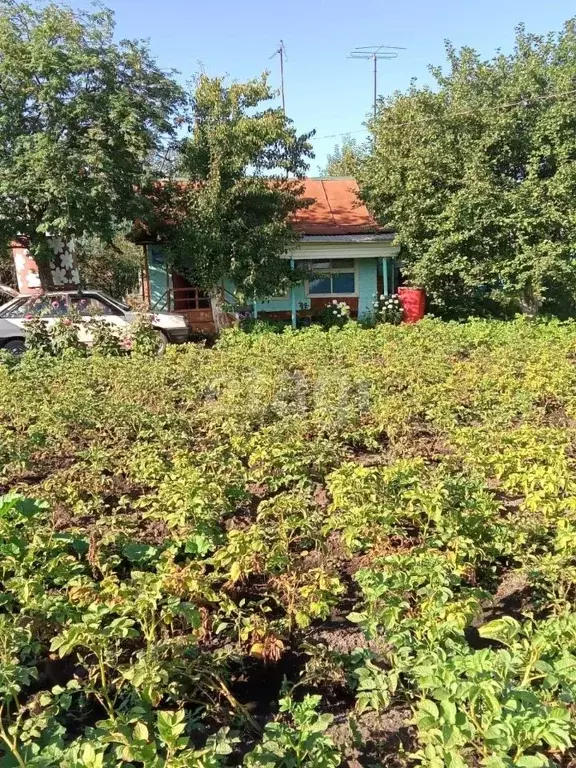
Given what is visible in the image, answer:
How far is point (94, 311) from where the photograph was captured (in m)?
11.9

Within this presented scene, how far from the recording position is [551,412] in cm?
720

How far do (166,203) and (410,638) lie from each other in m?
13.4

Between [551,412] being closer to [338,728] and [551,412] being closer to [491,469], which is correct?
[491,469]

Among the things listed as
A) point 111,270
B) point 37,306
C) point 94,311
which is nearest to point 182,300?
point 94,311

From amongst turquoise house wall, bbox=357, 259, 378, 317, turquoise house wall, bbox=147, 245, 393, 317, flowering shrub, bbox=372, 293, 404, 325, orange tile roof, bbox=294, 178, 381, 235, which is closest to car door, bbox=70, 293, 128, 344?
turquoise house wall, bbox=147, 245, 393, 317

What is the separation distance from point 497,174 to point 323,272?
196 inches

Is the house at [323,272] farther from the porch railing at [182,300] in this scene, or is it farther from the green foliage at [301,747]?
the green foliage at [301,747]

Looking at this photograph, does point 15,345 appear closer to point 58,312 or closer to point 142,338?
point 58,312

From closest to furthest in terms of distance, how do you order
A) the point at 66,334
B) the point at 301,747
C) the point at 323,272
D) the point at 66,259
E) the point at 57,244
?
the point at 301,747, the point at 66,334, the point at 57,244, the point at 66,259, the point at 323,272

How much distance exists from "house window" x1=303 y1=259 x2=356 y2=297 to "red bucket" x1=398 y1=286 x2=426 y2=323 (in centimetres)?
187

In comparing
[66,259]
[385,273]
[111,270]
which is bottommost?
[385,273]

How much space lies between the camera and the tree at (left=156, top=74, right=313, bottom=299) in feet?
42.5

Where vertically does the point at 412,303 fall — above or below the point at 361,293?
below

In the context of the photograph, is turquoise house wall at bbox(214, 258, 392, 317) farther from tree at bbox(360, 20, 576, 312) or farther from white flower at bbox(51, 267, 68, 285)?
white flower at bbox(51, 267, 68, 285)
